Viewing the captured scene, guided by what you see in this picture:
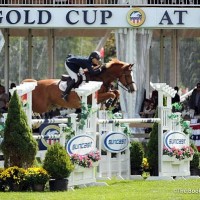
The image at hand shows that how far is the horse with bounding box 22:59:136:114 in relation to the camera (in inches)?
1038

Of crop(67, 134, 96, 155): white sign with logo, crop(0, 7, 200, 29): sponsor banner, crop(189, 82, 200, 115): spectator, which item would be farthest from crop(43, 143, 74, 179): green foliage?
crop(189, 82, 200, 115): spectator

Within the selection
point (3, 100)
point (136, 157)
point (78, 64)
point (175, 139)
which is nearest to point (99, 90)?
point (78, 64)

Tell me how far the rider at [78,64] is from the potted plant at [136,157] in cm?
540

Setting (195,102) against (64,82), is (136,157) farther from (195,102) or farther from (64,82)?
(195,102)

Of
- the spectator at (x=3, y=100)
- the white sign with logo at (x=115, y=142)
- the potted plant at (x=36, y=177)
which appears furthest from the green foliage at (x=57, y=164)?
the spectator at (x=3, y=100)

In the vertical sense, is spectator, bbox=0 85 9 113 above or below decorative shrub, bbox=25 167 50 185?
above

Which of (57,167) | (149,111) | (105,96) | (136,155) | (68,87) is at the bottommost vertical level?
(57,167)

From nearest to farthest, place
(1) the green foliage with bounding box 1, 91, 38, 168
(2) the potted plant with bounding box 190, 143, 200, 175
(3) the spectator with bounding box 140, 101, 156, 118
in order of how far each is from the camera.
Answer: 1. (1) the green foliage with bounding box 1, 91, 38, 168
2. (2) the potted plant with bounding box 190, 143, 200, 175
3. (3) the spectator with bounding box 140, 101, 156, 118

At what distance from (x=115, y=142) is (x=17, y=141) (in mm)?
3469

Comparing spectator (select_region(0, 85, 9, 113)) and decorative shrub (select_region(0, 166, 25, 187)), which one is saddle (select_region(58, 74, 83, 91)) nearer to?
spectator (select_region(0, 85, 9, 113))

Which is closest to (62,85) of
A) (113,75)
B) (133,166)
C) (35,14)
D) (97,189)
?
(113,75)

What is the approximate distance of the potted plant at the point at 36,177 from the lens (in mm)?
16328

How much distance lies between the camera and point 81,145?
17.8m

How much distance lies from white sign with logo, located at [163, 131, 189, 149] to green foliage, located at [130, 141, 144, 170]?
2.02ft
